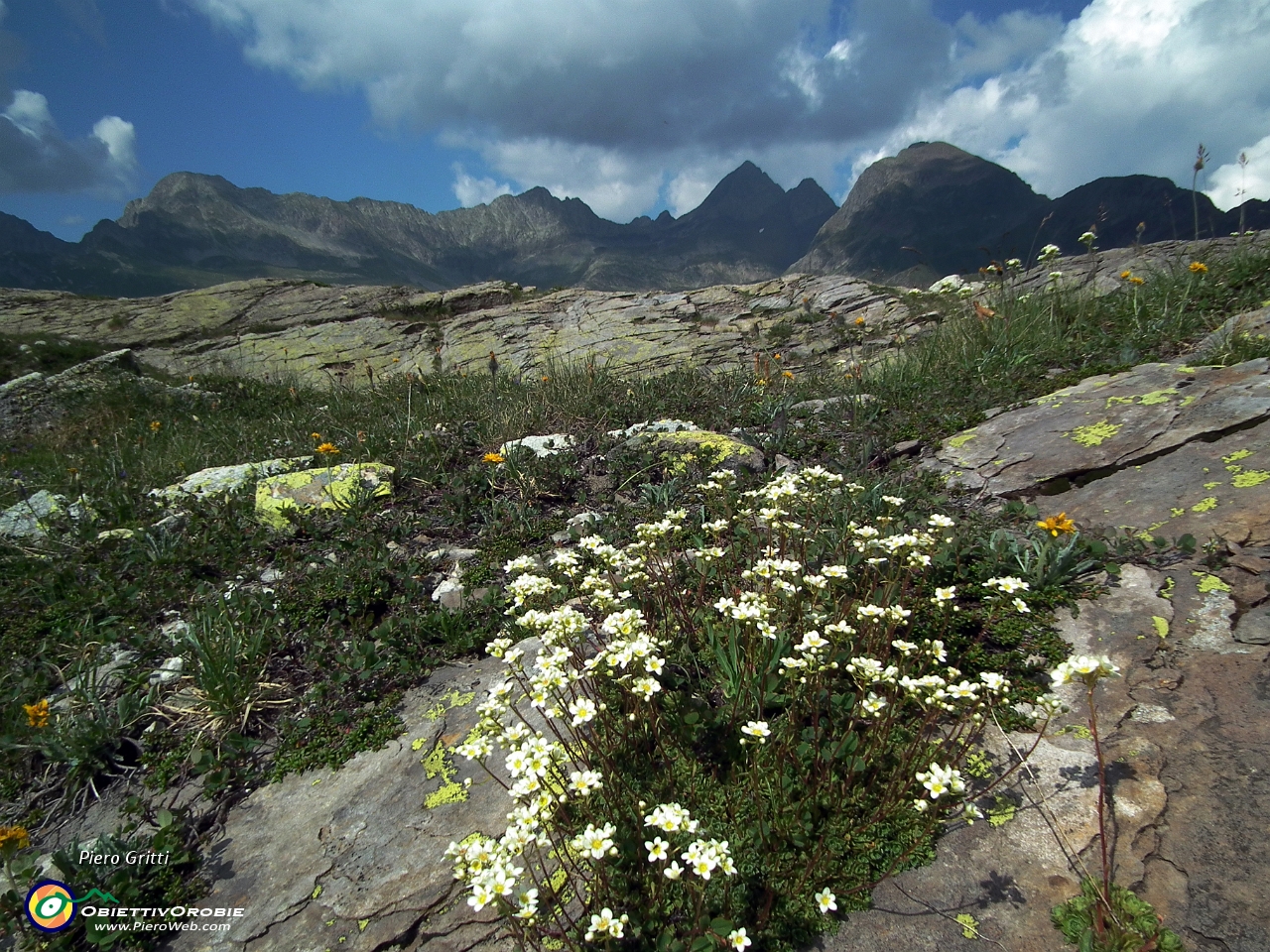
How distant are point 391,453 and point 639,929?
5151 millimetres

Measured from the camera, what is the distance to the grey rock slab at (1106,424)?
3.88 m

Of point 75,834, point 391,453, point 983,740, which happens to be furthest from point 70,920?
point 391,453

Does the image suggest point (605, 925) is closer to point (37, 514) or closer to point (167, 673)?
point (167, 673)

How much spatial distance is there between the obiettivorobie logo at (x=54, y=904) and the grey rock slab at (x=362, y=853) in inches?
16.1

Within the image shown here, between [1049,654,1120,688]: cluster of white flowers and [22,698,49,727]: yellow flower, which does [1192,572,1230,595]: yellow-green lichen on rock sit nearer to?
[1049,654,1120,688]: cluster of white flowers

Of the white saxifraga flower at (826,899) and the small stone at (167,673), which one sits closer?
the white saxifraga flower at (826,899)

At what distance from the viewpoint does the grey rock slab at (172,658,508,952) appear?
197 cm

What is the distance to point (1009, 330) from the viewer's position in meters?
6.61

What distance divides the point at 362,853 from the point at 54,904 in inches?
44.1

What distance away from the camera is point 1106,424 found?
14.0 feet

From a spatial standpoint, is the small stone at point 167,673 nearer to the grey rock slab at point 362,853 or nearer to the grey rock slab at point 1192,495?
the grey rock slab at point 362,853

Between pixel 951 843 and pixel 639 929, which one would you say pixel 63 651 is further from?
pixel 951 843

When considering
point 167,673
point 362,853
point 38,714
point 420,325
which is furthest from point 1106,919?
point 420,325

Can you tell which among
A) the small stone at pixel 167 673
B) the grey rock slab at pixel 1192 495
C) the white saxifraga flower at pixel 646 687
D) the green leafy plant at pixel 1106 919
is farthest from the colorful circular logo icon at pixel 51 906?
the grey rock slab at pixel 1192 495
